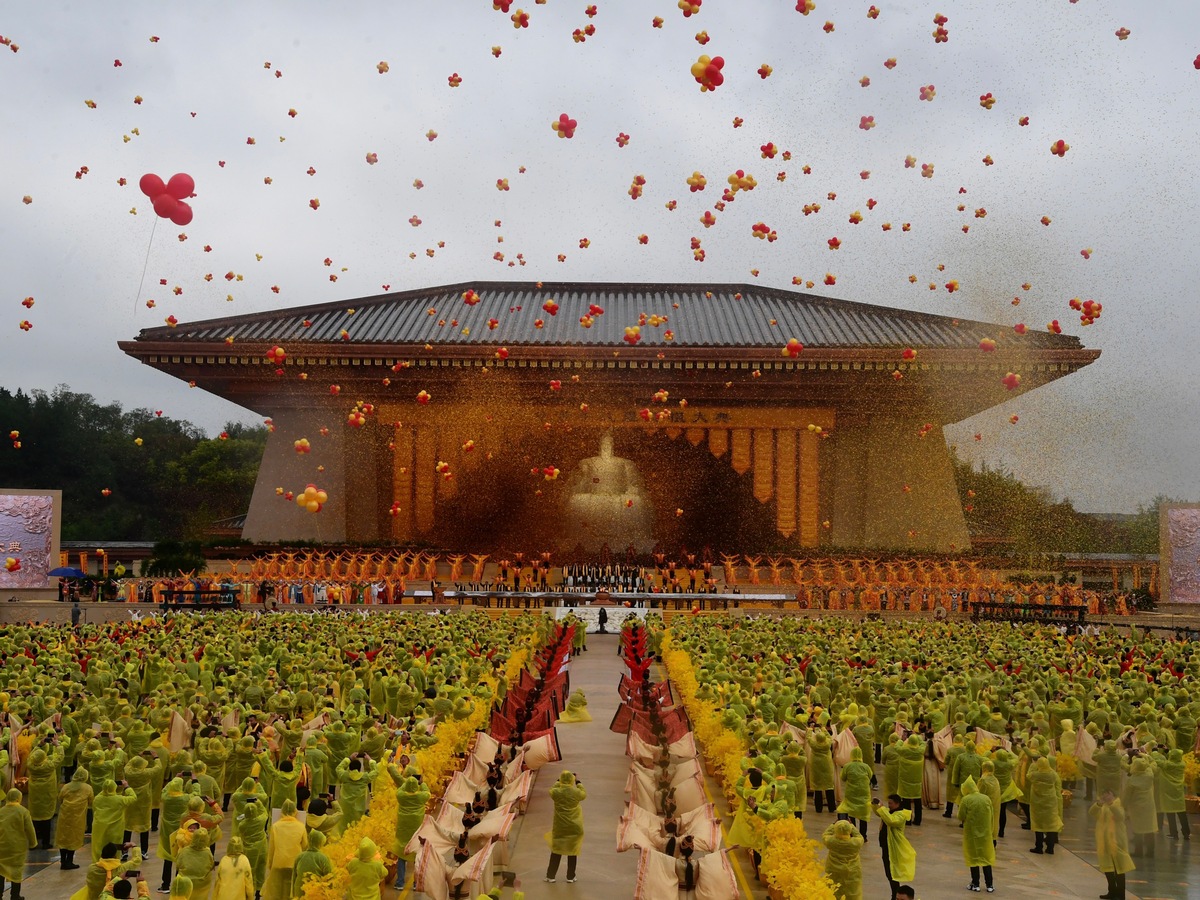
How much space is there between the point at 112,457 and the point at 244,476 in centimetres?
719

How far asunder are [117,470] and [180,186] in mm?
47316

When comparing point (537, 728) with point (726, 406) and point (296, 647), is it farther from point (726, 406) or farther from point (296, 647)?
point (726, 406)

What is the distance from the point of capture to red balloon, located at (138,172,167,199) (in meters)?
16.1

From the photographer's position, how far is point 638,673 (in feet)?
61.0

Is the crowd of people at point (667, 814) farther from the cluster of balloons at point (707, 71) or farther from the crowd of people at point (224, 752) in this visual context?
the cluster of balloons at point (707, 71)

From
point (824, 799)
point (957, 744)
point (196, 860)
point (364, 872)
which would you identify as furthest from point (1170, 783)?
point (196, 860)

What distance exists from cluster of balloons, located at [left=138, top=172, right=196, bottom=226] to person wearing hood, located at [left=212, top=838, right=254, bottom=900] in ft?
35.2

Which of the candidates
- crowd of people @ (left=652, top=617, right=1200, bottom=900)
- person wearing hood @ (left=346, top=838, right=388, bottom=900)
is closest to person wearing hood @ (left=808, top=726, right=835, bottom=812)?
crowd of people @ (left=652, top=617, right=1200, bottom=900)

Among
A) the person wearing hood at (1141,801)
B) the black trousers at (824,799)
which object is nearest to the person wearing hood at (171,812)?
the black trousers at (824,799)

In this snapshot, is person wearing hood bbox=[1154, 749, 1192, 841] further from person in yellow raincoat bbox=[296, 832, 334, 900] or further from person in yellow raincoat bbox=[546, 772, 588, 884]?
person in yellow raincoat bbox=[296, 832, 334, 900]

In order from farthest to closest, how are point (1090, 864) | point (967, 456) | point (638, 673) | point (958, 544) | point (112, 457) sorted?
point (112, 457)
point (967, 456)
point (958, 544)
point (638, 673)
point (1090, 864)

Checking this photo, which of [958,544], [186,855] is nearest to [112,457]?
[958,544]

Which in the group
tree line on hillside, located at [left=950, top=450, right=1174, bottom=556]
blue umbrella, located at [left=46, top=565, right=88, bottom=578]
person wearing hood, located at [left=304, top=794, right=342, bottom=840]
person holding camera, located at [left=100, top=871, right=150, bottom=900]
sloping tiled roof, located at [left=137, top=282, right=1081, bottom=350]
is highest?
sloping tiled roof, located at [left=137, top=282, right=1081, bottom=350]

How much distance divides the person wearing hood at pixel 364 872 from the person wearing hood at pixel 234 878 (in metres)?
0.77
